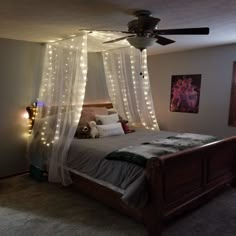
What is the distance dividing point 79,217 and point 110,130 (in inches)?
63.2

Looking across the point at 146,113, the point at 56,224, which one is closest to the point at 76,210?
the point at 56,224

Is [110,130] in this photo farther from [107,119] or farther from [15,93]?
[15,93]

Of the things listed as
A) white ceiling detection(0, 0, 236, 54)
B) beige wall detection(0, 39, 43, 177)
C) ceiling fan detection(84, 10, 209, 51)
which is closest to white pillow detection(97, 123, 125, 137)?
beige wall detection(0, 39, 43, 177)

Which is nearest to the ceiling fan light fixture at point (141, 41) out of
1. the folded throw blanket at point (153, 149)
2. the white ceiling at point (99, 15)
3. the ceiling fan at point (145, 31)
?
the ceiling fan at point (145, 31)

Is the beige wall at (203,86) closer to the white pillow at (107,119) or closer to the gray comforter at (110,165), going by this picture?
the gray comforter at (110,165)

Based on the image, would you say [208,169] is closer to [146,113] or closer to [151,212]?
[151,212]

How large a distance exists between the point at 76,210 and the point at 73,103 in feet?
4.60

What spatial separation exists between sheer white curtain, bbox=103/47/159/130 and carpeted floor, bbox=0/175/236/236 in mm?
1788

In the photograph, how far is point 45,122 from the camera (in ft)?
13.3

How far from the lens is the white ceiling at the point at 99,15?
7.77ft

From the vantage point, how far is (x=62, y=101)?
3729 millimetres

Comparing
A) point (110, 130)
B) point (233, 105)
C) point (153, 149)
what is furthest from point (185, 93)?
point (153, 149)

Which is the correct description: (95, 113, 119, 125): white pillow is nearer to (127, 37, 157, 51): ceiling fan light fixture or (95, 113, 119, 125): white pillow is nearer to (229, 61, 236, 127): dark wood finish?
(127, 37, 157, 51): ceiling fan light fixture

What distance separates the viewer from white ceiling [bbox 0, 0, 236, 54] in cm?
237
